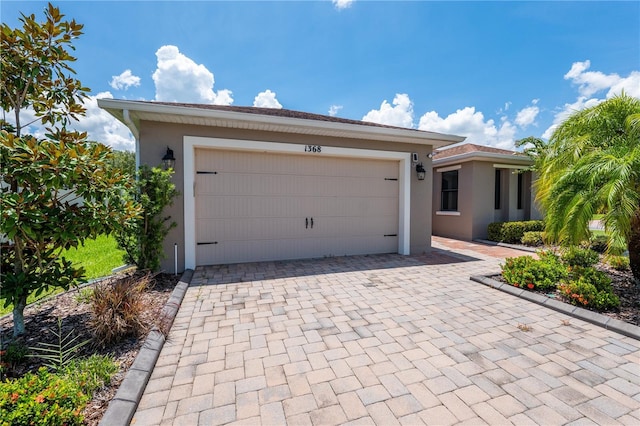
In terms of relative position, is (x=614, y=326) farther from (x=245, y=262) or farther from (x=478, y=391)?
(x=245, y=262)

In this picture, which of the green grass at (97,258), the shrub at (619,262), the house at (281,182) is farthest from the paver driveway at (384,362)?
the shrub at (619,262)

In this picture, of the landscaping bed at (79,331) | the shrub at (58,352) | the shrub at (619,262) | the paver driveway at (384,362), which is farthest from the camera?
the shrub at (619,262)

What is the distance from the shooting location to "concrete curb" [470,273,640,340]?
126 inches

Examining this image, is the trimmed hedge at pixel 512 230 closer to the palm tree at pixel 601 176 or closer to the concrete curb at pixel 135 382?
the palm tree at pixel 601 176

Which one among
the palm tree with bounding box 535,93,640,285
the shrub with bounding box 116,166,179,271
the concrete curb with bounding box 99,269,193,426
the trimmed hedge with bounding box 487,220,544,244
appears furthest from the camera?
the trimmed hedge with bounding box 487,220,544,244

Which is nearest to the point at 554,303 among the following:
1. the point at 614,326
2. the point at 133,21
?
the point at 614,326

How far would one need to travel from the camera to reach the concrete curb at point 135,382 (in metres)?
1.84

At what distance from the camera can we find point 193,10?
6.08 m

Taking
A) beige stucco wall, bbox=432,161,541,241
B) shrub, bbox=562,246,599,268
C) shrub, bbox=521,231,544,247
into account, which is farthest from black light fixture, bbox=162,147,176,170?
shrub, bbox=521,231,544,247

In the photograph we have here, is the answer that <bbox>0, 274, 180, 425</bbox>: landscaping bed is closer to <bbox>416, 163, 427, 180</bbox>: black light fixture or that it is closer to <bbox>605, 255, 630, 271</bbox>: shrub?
<bbox>416, 163, 427, 180</bbox>: black light fixture

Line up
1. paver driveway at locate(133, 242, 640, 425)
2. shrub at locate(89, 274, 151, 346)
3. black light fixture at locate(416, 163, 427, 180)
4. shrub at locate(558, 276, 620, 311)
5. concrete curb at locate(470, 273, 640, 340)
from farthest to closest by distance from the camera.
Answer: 1. black light fixture at locate(416, 163, 427, 180)
2. shrub at locate(558, 276, 620, 311)
3. concrete curb at locate(470, 273, 640, 340)
4. shrub at locate(89, 274, 151, 346)
5. paver driveway at locate(133, 242, 640, 425)

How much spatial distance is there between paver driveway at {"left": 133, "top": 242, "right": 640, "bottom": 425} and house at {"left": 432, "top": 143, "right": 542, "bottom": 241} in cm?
610

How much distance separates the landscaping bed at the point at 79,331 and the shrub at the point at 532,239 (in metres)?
10.1

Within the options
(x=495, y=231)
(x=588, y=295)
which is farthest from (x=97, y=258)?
(x=495, y=231)
